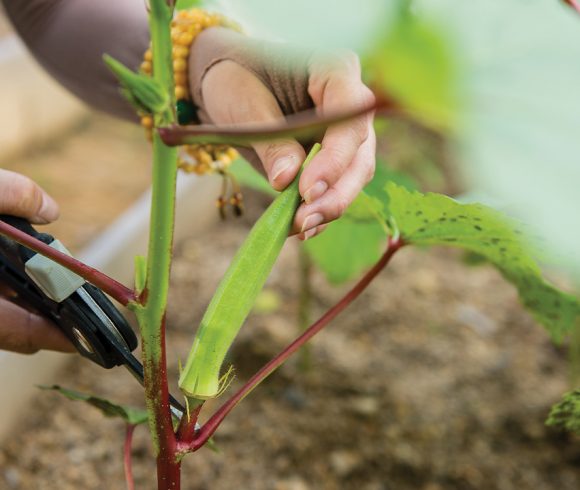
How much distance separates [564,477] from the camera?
1.02 meters

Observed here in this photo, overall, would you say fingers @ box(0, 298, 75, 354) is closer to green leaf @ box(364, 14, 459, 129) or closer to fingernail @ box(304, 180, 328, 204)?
fingernail @ box(304, 180, 328, 204)

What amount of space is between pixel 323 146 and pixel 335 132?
0.6 inches

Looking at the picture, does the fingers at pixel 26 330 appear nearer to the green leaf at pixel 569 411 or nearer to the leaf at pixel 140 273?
the leaf at pixel 140 273

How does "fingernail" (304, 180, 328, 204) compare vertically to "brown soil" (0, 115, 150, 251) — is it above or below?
above

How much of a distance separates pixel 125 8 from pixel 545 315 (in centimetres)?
57

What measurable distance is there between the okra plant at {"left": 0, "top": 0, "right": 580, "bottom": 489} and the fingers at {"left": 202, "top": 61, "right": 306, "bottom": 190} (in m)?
0.02

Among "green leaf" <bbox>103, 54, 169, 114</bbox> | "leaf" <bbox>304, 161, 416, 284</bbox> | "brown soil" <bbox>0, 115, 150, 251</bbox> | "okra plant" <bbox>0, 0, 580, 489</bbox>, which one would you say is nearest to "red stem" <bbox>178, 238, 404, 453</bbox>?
"okra plant" <bbox>0, 0, 580, 489</bbox>

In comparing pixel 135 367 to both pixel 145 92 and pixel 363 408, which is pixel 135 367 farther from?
pixel 363 408

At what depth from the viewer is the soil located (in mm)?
994

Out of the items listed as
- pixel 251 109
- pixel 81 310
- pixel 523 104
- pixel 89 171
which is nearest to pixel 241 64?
pixel 251 109

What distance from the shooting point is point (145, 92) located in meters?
0.33

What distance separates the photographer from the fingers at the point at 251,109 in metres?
0.50

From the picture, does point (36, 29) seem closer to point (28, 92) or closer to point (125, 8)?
point (125, 8)

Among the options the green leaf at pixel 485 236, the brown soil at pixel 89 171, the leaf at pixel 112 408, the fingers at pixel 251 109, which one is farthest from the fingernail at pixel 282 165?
the brown soil at pixel 89 171
